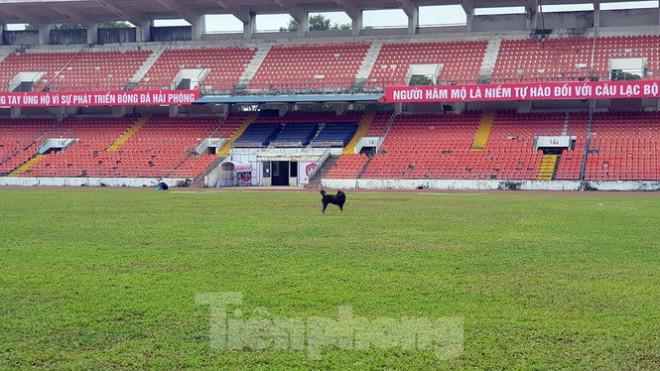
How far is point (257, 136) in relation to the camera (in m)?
53.8

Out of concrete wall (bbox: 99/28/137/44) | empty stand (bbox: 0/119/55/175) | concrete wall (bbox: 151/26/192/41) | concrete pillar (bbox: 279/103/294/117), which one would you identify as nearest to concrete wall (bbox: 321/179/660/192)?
concrete pillar (bbox: 279/103/294/117)

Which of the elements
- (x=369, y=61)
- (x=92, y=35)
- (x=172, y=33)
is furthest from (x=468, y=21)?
(x=92, y=35)

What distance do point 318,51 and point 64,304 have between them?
51.2m

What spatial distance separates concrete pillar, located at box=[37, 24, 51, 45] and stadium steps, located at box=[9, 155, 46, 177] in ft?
52.1

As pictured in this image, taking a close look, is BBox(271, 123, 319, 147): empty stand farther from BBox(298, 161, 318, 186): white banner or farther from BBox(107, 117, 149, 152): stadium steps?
BBox(107, 117, 149, 152): stadium steps

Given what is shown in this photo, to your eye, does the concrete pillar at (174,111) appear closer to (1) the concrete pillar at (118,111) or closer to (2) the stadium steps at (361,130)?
(1) the concrete pillar at (118,111)

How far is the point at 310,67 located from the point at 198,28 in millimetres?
11761

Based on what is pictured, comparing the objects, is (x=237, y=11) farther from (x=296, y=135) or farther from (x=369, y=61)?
(x=296, y=135)

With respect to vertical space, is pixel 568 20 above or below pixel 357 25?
below

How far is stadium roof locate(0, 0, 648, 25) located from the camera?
56.1 meters

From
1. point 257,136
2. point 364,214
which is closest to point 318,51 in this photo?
point 257,136

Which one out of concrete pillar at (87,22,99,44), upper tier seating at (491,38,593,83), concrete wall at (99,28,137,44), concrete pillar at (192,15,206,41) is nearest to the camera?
upper tier seating at (491,38,593,83)

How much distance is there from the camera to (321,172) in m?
48.7

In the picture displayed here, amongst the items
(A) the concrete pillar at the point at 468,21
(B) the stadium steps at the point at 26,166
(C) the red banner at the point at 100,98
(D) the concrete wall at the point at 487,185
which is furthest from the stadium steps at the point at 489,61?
(B) the stadium steps at the point at 26,166
